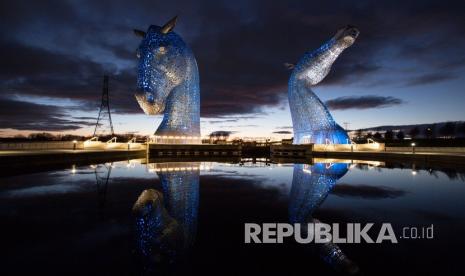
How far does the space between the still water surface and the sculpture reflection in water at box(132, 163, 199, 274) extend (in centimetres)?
2

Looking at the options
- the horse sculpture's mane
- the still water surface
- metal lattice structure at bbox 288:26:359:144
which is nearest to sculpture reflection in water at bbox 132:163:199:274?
the still water surface

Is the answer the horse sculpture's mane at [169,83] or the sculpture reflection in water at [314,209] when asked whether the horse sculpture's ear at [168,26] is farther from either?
the sculpture reflection in water at [314,209]

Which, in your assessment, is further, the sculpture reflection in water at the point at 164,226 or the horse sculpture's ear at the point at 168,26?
the horse sculpture's ear at the point at 168,26

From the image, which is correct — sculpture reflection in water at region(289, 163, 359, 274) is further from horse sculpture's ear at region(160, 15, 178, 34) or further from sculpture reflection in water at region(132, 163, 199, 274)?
horse sculpture's ear at region(160, 15, 178, 34)

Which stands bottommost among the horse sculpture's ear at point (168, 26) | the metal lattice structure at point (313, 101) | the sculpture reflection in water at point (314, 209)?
the sculpture reflection in water at point (314, 209)

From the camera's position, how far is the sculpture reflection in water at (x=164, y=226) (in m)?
4.37

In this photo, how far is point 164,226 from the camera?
225 inches

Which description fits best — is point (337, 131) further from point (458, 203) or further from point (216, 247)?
point (216, 247)

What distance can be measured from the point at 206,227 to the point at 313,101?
25923 millimetres

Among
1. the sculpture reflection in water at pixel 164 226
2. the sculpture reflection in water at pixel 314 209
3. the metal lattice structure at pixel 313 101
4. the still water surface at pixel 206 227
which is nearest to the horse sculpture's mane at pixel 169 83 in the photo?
the metal lattice structure at pixel 313 101

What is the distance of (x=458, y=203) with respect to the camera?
815 cm

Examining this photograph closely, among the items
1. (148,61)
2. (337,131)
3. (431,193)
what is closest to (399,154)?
(337,131)

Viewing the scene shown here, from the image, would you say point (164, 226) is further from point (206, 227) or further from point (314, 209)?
point (314, 209)

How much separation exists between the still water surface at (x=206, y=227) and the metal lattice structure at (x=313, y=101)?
1975 cm
